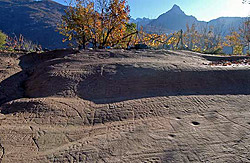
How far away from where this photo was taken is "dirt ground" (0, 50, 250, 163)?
5.70 ft

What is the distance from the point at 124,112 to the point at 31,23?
69739 millimetres

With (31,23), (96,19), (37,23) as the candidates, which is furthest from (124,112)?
(31,23)

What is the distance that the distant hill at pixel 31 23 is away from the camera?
51.7 meters

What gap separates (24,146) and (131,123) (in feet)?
4.72

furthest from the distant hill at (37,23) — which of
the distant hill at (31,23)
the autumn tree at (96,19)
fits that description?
the autumn tree at (96,19)

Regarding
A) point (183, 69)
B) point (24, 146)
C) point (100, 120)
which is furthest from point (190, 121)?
point (24, 146)

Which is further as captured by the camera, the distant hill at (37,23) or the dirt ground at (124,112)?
the distant hill at (37,23)

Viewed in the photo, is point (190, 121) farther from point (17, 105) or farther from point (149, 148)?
point (17, 105)

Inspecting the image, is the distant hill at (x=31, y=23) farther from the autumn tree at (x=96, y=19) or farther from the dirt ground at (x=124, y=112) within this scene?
the dirt ground at (x=124, y=112)

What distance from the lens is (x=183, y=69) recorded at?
3.61m

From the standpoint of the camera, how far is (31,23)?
5703 cm

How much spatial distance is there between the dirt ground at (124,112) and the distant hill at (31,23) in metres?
49.3

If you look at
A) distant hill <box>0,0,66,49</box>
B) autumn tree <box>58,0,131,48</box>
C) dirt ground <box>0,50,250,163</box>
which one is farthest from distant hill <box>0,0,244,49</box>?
dirt ground <box>0,50,250,163</box>

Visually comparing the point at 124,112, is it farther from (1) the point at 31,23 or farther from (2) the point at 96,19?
(1) the point at 31,23
